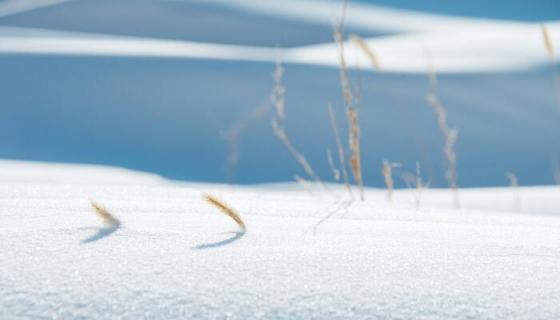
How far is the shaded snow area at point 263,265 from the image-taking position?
74cm

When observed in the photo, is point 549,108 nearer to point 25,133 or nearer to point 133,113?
point 133,113

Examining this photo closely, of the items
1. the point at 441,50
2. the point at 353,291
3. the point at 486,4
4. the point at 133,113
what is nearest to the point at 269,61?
the point at 133,113

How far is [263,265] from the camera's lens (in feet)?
2.80

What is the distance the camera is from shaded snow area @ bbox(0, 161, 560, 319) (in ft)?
2.43

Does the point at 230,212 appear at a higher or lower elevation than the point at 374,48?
lower

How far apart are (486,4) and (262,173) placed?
6.61 meters

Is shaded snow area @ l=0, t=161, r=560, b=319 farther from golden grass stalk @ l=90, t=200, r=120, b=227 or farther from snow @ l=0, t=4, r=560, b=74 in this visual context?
snow @ l=0, t=4, r=560, b=74

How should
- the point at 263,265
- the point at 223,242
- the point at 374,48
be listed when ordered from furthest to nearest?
the point at 374,48
the point at 223,242
the point at 263,265

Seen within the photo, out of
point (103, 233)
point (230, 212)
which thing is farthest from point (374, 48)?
point (103, 233)

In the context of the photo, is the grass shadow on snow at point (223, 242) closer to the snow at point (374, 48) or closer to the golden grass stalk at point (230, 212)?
the golden grass stalk at point (230, 212)

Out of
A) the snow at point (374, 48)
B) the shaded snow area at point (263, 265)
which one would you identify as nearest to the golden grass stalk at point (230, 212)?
the shaded snow area at point (263, 265)

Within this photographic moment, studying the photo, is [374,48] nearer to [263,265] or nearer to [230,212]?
[230,212]

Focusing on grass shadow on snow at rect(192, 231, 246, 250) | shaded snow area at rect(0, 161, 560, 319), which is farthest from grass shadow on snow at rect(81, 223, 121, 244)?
grass shadow on snow at rect(192, 231, 246, 250)

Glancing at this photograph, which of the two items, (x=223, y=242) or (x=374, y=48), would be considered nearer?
(x=223, y=242)
